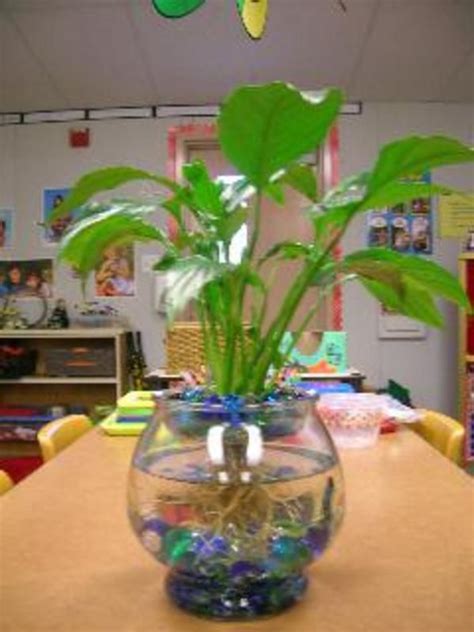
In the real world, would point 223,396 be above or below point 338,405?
above

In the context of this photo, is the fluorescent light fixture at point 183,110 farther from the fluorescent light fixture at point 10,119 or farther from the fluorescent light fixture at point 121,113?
the fluorescent light fixture at point 10,119

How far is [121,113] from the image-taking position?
3.52 metres

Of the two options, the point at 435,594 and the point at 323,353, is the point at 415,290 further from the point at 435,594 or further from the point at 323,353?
the point at 323,353

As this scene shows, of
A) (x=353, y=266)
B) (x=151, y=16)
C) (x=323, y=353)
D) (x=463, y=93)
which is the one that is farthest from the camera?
(x=463, y=93)

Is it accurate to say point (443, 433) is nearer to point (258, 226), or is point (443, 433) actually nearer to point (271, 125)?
point (258, 226)

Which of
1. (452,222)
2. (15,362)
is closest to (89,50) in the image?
(15,362)

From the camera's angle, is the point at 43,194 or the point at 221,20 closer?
the point at 221,20

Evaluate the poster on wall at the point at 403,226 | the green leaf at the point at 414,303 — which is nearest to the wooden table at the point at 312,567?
the green leaf at the point at 414,303

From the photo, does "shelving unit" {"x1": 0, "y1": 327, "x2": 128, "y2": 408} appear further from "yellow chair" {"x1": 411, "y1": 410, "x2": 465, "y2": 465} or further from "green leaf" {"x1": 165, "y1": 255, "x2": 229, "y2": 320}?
"green leaf" {"x1": 165, "y1": 255, "x2": 229, "y2": 320}

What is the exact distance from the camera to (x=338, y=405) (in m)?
1.39

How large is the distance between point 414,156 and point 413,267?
118mm

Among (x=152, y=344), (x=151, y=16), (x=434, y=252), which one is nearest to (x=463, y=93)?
(x=434, y=252)

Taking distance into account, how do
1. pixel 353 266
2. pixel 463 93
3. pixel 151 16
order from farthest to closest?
1. pixel 463 93
2. pixel 151 16
3. pixel 353 266

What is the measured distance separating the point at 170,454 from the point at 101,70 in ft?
8.91
